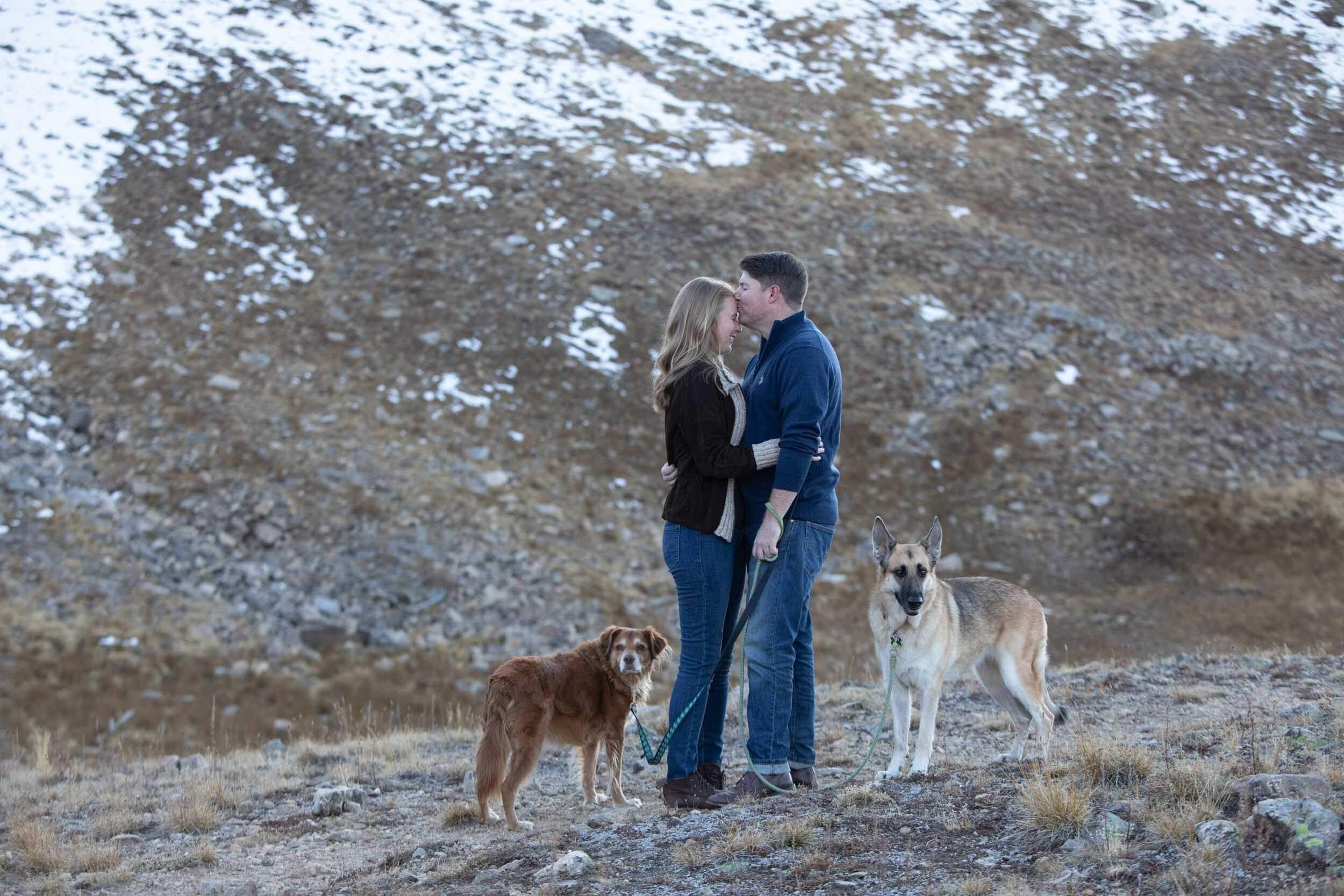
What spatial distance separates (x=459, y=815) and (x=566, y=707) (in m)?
0.97

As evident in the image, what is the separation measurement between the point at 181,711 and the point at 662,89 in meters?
17.0

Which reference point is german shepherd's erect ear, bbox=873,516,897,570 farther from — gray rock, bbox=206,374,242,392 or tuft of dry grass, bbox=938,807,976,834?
gray rock, bbox=206,374,242,392

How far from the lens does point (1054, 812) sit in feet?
14.6

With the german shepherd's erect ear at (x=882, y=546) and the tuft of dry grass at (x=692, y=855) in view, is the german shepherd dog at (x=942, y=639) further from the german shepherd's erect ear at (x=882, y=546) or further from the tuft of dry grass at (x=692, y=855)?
the tuft of dry grass at (x=692, y=855)

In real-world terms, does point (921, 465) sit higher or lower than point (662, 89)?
lower

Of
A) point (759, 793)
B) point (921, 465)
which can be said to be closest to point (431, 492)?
point (921, 465)

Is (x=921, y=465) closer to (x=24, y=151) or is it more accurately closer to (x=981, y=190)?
(x=981, y=190)

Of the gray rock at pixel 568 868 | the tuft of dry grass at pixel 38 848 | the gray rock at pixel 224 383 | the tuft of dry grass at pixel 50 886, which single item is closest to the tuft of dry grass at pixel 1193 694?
the gray rock at pixel 568 868

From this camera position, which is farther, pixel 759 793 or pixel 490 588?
pixel 490 588

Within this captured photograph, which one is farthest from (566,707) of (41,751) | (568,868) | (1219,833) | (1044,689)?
(41,751)

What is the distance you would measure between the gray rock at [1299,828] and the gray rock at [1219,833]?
74mm

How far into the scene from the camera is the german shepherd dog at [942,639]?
20.3 ft

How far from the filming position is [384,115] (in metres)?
21.1

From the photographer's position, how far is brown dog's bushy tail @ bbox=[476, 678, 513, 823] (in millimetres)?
6324
